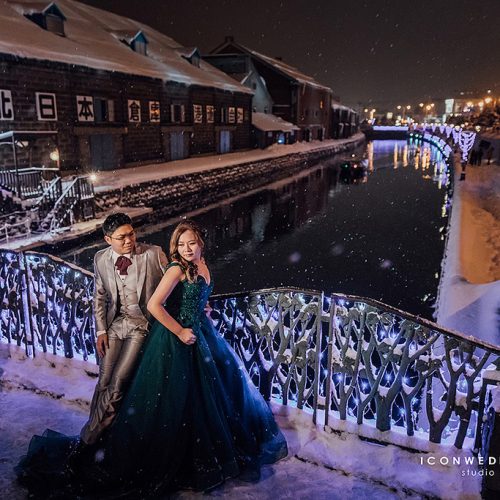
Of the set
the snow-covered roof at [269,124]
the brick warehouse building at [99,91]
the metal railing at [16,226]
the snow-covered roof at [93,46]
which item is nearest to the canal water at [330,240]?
the metal railing at [16,226]

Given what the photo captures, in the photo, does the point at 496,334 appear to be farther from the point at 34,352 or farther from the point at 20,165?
the point at 20,165

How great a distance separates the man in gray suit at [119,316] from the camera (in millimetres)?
3578

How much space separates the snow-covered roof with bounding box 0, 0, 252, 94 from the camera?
20141 mm

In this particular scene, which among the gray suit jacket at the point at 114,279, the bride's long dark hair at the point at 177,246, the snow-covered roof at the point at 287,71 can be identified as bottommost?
the gray suit jacket at the point at 114,279

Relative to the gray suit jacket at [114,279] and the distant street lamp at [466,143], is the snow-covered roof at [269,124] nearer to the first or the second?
the distant street lamp at [466,143]

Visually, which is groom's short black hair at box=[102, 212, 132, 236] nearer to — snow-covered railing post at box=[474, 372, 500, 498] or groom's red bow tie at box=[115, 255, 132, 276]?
groom's red bow tie at box=[115, 255, 132, 276]

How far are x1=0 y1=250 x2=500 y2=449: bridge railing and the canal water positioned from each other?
6.02 metres

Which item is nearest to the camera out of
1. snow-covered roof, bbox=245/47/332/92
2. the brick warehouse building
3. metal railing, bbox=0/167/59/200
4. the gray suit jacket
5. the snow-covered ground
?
the gray suit jacket

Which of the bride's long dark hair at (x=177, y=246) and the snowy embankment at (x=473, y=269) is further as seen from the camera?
the snowy embankment at (x=473, y=269)

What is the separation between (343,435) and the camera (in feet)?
13.3

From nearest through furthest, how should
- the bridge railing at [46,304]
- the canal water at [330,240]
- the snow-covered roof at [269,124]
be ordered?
1. the bridge railing at [46,304]
2. the canal water at [330,240]
3. the snow-covered roof at [269,124]

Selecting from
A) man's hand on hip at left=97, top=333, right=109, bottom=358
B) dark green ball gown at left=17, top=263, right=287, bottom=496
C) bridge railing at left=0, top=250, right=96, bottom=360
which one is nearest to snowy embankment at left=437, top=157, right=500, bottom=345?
dark green ball gown at left=17, top=263, right=287, bottom=496

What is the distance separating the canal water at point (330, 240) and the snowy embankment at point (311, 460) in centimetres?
643

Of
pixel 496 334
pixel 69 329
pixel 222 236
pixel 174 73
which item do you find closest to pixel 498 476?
pixel 496 334
